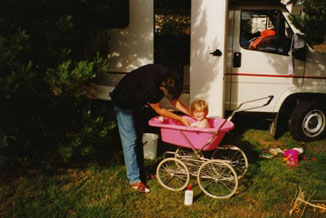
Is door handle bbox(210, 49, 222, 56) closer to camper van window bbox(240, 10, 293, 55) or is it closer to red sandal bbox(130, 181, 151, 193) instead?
camper van window bbox(240, 10, 293, 55)

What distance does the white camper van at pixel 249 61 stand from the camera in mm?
4859

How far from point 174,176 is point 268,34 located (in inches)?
107

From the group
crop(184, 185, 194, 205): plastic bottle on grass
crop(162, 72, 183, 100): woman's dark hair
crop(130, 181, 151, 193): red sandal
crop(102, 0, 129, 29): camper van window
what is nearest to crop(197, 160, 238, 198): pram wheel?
crop(184, 185, 194, 205): plastic bottle on grass

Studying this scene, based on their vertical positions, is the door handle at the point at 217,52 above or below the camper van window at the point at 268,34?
below

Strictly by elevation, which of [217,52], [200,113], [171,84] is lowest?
[200,113]

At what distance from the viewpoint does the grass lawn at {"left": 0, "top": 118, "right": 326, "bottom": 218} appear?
11.3ft

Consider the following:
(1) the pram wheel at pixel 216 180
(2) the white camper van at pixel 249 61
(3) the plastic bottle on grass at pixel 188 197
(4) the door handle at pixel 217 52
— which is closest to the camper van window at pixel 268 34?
(2) the white camper van at pixel 249 61

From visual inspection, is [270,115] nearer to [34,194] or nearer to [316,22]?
[316,22]

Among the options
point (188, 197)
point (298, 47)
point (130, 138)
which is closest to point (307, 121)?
point (298, 47)

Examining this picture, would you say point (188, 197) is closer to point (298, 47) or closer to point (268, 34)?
point (298, 47)

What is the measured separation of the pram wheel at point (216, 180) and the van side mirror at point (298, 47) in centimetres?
221

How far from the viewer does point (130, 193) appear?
3.78 m

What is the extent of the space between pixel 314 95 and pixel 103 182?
11.8 ft

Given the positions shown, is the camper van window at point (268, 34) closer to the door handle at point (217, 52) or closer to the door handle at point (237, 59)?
the door handle at point (237, 59)
